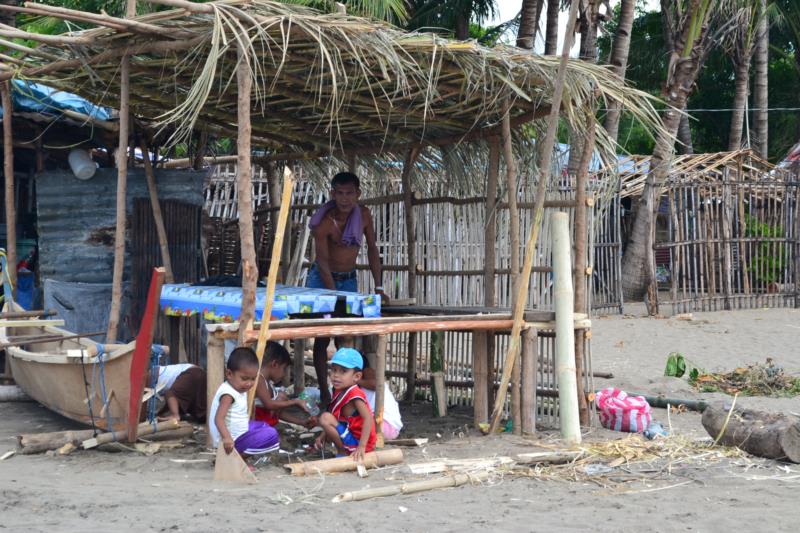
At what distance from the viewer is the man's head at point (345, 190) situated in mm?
7211

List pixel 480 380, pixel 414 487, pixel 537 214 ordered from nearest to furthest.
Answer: pixel 414 487
pixel 537 214
pixel 480 380

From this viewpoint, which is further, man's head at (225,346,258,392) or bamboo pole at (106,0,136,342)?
bamboo pole at (106,0,136,342)

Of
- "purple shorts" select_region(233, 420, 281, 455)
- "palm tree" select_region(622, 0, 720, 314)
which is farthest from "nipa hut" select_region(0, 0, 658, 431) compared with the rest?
"palm tree" select_region(622, 0, 720, 314)

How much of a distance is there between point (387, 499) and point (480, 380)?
7.46ft

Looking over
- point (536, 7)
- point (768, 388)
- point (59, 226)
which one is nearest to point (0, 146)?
point (59, 226)

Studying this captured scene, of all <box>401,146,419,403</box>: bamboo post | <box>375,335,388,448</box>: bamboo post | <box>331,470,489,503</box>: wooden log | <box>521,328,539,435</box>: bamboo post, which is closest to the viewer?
<box>331,470,489,503</box>: wooden log

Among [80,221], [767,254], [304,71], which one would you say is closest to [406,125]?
[304,71]

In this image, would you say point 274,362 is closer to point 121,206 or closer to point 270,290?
point 270,290

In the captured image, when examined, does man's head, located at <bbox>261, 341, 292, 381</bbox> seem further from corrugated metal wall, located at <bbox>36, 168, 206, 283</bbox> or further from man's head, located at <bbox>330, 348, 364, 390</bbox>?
corrugated metal wall, located at <bbox>36, 168, 206, 283</bbox>

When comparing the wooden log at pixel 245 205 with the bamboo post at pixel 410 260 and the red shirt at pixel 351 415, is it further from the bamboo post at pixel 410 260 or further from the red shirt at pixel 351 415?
the bamboo post at pixel 410 260

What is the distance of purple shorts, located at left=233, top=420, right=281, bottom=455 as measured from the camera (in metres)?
5.29

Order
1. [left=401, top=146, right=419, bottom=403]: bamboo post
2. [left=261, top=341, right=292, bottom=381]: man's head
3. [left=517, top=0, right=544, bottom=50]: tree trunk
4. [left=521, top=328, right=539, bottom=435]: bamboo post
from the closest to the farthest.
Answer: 1. [left=261, top=341, right=292, bottom=381]: man's head
2. [left=521, top=328, right=539, bottom=435]: bamboo post
3. [left=401, top=146, right=419, bottom=403]: bamboo post
4. [left=517, top=0, right=544, bottom=50]: tree trunk

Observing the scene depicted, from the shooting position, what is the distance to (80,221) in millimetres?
8383

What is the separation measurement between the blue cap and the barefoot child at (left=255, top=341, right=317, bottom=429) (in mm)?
456
